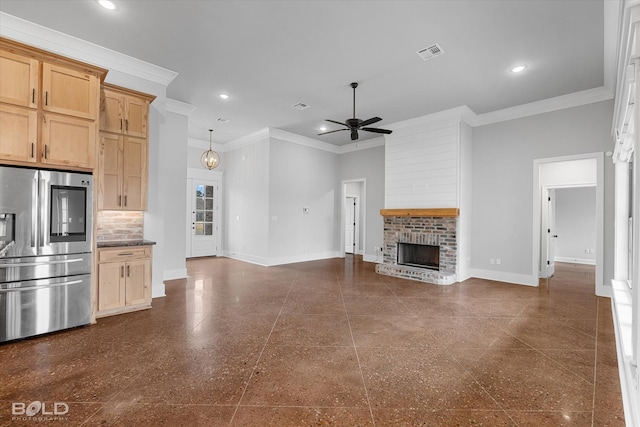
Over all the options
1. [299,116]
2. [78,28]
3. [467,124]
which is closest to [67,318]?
[78,28]

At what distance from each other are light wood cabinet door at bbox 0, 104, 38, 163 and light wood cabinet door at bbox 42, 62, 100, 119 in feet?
0.65

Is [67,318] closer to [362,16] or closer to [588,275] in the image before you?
[362,16]

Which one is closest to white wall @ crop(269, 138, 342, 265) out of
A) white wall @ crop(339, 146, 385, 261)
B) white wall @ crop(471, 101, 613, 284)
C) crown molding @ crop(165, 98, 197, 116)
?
white wall @ crop(339, 146, 385, 261)

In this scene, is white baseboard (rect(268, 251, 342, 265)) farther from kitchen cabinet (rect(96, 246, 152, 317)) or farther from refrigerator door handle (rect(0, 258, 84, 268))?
refrigerator door handle (rect(0, 258, 84, 268))

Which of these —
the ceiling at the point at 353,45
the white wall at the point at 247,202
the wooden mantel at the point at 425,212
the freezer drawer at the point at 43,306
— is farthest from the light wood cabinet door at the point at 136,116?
the wooden mantel at the point at 425,212

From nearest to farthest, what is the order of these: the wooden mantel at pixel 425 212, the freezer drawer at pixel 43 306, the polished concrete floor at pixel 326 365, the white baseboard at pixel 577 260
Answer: the polished concrete floor at pixel 326 365 < the freezer drawer at pixel 43 306 < the wooden mantel at pixel 425 212 < the white baseboard at pixel 577 260

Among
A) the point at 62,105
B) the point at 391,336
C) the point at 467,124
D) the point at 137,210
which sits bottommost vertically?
the point at 391,336

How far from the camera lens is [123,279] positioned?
375 cm

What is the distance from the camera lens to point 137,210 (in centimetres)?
414

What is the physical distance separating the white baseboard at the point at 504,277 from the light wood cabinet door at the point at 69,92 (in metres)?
6.87

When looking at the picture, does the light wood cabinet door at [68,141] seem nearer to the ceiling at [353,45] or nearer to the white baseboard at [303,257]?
the ceiling at [353,45]

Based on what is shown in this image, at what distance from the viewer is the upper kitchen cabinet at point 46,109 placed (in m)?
2.93

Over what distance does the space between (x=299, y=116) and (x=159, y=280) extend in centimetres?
418

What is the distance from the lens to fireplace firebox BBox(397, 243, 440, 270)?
249 inches
